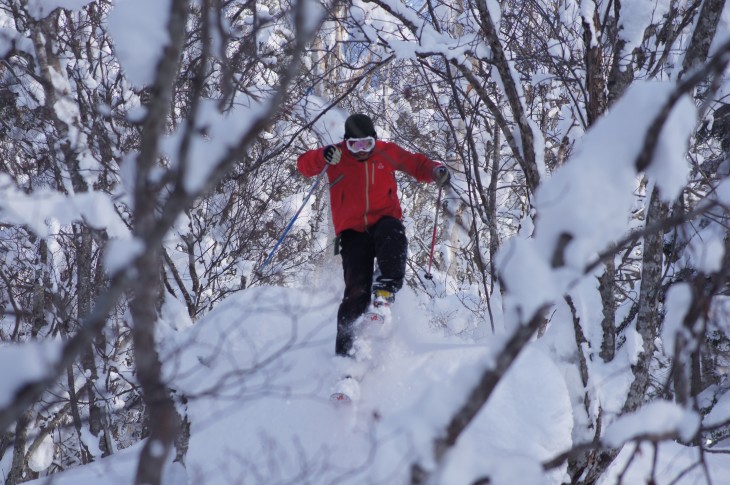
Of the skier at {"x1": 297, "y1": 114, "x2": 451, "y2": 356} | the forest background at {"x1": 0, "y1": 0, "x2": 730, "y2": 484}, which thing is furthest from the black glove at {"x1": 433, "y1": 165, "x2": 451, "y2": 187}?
the forest background at {"x1": 0, "y1": 0, "x2": 730, "y2": 484}

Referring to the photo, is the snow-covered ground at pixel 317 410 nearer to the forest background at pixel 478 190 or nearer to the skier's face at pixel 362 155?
the forest background at pixel 478 190

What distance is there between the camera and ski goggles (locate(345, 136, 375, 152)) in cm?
423

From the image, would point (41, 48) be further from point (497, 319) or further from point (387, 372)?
point (497, 319)

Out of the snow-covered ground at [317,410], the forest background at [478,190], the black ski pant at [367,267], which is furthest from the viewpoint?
the black ski pant at [367,267]

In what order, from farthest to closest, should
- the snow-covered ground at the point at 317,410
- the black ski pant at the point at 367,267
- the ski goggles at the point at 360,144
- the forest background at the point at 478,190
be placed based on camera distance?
the ski goggles at the point at 360,144, the black ski pant at the point at 367,267, the snow-covered ground at the point at 317,410, the forest background at the point at 478,190

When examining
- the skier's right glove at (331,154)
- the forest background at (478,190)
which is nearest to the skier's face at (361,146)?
the skier's right glove at (331,154)

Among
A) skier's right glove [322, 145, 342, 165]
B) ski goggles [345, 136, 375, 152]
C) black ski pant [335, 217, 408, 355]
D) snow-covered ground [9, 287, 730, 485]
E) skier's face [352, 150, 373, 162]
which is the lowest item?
snow-covered ground [9, 287, 730, 485]

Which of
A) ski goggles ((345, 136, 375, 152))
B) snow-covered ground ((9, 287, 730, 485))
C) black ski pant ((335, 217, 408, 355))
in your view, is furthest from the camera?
ski goggles ((345, 136, 375, 152))

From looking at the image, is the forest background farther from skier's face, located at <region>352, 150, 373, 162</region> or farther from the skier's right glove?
skier's face, located at <region>352, 150, 373, 162</region>

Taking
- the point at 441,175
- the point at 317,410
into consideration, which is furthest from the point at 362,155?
the point at 317,410

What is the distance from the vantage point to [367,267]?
4281 millimetres

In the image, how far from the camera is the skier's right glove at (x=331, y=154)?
4.17 meters

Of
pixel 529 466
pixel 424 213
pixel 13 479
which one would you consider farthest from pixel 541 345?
pixel 424 213

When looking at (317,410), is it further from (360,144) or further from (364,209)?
(360,144)
